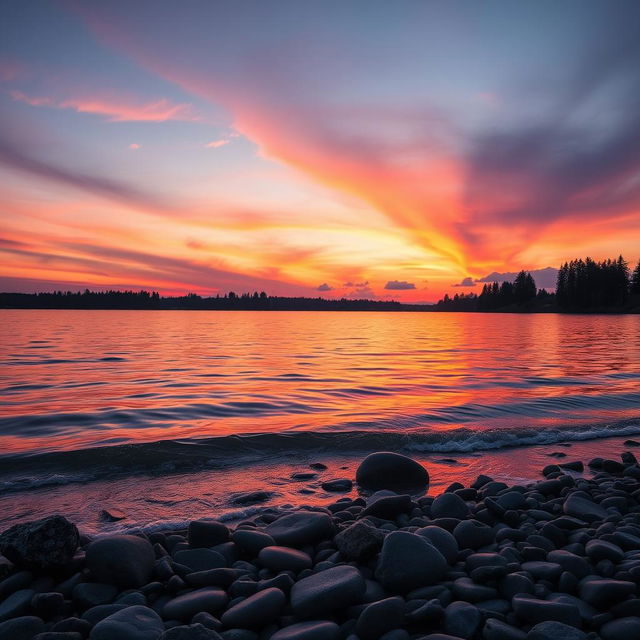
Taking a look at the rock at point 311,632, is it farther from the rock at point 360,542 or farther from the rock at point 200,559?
the rock at point 200,559

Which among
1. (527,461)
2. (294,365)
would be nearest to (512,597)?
(527,461)

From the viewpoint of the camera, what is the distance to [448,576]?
412 centimetres

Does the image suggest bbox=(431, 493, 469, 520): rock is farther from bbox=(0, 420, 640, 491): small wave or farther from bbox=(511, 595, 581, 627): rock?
bbox=(0, 420, 640, 491): small wave

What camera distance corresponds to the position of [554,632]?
3.12 m

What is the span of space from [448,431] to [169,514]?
6788 millimetres

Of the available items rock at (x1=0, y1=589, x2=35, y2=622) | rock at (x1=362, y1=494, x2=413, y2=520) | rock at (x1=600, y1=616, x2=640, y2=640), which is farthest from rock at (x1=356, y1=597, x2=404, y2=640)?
rock at (x1=0, y1=589, x2=35, y2=622)

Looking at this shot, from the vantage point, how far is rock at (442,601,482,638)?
3.33 m

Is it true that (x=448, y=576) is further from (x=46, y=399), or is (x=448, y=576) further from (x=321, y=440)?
(x=46, y=399)

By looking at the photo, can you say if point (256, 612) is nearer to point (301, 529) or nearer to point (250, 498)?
point (301, 529)

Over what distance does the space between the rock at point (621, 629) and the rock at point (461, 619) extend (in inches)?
32.3

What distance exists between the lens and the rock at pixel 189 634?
304 centimetres

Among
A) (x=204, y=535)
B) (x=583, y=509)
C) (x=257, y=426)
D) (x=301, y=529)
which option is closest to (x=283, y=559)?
(x=301, y=529)

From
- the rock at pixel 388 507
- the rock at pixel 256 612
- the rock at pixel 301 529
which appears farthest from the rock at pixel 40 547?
the rock at pixel 388 507

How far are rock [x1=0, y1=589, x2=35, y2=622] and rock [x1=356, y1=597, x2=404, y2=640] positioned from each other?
2644 millimetres
